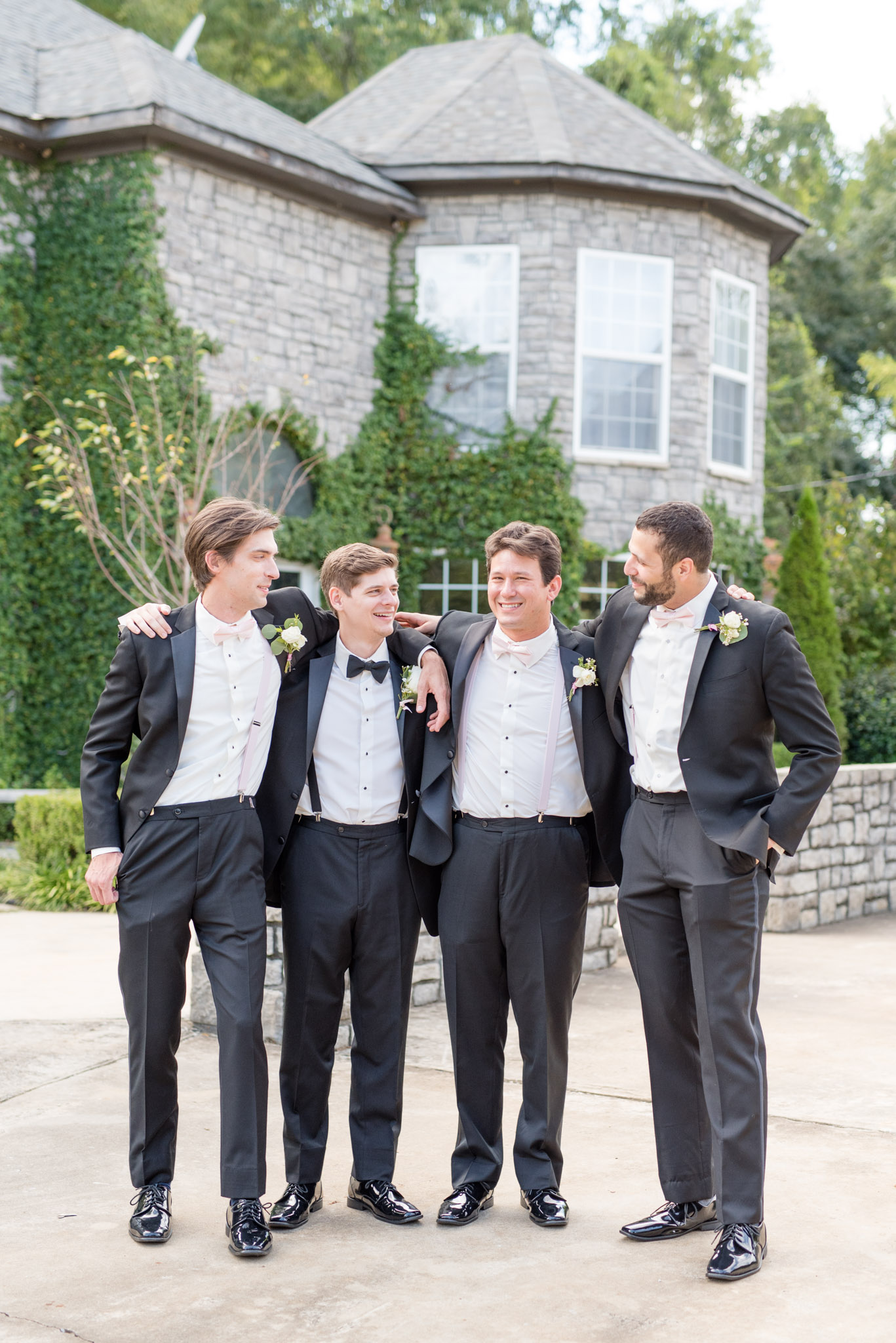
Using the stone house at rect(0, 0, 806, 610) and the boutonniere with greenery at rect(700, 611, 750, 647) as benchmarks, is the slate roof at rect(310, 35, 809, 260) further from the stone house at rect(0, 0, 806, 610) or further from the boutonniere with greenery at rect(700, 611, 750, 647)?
the boutonniere with greenery at rect(700, 611, 750, 647)

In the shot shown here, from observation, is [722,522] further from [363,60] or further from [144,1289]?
[363,60]

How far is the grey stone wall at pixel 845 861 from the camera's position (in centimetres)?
958

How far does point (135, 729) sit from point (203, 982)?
7.64 feet

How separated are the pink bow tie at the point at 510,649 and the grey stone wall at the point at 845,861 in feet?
17.9

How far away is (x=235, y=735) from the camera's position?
13.6 feet

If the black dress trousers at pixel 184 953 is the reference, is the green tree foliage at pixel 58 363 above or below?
above

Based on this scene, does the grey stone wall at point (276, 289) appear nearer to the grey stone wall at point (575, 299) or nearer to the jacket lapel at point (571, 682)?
the grey stone wall at point (575, 299)

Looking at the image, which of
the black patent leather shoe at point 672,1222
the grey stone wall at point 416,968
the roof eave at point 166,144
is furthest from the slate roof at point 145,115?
the black patent leather shoe at point 672,1222

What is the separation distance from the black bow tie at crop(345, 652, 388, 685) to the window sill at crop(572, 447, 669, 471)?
1026cm

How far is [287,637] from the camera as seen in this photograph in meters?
4.23

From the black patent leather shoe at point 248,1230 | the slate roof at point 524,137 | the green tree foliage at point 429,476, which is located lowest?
the black patent leather shoe at point 248,1230

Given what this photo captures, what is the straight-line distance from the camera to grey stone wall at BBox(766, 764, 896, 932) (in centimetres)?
958

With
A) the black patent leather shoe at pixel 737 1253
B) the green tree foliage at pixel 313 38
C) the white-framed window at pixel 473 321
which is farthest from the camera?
the green tree foliage at pixel 313 38

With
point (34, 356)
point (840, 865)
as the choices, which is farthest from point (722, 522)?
point (34, 356)
